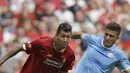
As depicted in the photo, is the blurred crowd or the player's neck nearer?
the player's neck

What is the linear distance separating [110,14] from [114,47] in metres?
6.80

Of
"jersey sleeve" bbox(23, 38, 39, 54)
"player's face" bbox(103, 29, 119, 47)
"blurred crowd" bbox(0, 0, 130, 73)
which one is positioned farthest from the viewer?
"blurred crowd" bbox(0, 0, 130, 73)

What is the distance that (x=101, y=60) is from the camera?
9.47 metres

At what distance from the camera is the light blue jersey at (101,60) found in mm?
9430

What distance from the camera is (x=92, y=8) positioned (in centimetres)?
1647

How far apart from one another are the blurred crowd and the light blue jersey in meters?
4.05

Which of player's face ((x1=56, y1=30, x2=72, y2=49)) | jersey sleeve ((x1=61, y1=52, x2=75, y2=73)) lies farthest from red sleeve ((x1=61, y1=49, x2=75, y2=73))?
player's face ((x1=56, y1=30, x2=72, y2=49))

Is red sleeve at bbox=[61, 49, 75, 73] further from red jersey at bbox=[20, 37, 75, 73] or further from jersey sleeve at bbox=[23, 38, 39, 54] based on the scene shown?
jersey sleeve at bbox=[23, 38, 39, 54]

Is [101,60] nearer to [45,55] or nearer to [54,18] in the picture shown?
[45,55]

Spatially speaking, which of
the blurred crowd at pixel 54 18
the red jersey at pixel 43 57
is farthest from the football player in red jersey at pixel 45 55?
the blurred crowd at pixel 54 18

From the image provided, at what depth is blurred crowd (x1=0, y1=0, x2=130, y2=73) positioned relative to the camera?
14.4 metres

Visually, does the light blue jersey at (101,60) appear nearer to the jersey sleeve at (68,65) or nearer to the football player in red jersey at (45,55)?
the jersey sleeve at (68,65)

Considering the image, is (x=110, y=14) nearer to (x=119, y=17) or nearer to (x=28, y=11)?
(x=119, y=17)

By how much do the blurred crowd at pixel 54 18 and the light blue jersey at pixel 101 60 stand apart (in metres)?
4.05
